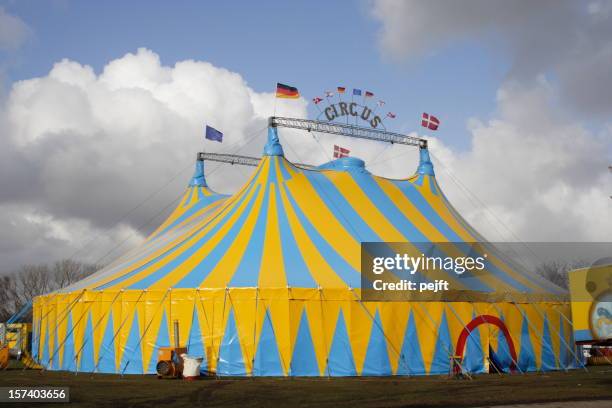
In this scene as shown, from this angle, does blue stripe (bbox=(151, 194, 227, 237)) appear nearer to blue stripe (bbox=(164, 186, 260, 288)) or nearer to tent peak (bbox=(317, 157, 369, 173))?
tent peak (bbox=(317, 157, 369, 173))

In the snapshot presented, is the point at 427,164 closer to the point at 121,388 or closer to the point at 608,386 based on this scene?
the point at 608,386

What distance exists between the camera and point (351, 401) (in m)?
8.51

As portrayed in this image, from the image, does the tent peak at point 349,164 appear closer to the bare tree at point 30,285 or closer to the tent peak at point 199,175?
the tent peak at point 199,175

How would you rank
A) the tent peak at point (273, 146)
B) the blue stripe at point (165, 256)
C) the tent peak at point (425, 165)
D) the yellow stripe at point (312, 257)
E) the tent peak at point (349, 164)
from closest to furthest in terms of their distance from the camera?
the yellow stripe at point (312, 257)
the blue stripe at point (165, 256)
the tent peak at point (273, 146)
the tent peak at point (349, 164)
the tent peak at point (425, 165)

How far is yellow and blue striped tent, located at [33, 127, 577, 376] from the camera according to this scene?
40.4ft

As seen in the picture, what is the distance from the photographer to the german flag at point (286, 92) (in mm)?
17266

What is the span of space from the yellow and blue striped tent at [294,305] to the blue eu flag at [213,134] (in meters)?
4.67

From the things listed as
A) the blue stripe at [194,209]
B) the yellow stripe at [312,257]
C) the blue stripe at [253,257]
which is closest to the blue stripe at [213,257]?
the blue stripe at [253,257]

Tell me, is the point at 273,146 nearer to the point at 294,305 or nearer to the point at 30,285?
the point at 294,305

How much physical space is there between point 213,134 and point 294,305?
953cm

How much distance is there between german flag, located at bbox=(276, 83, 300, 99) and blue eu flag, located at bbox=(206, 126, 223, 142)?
384 centimetres

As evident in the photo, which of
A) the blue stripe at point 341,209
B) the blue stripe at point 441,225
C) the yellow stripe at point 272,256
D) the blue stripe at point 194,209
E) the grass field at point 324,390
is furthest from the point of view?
the blue stripe at point 194,209

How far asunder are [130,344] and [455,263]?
7.40m

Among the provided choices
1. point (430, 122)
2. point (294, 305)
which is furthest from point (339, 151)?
point (294, 305)
